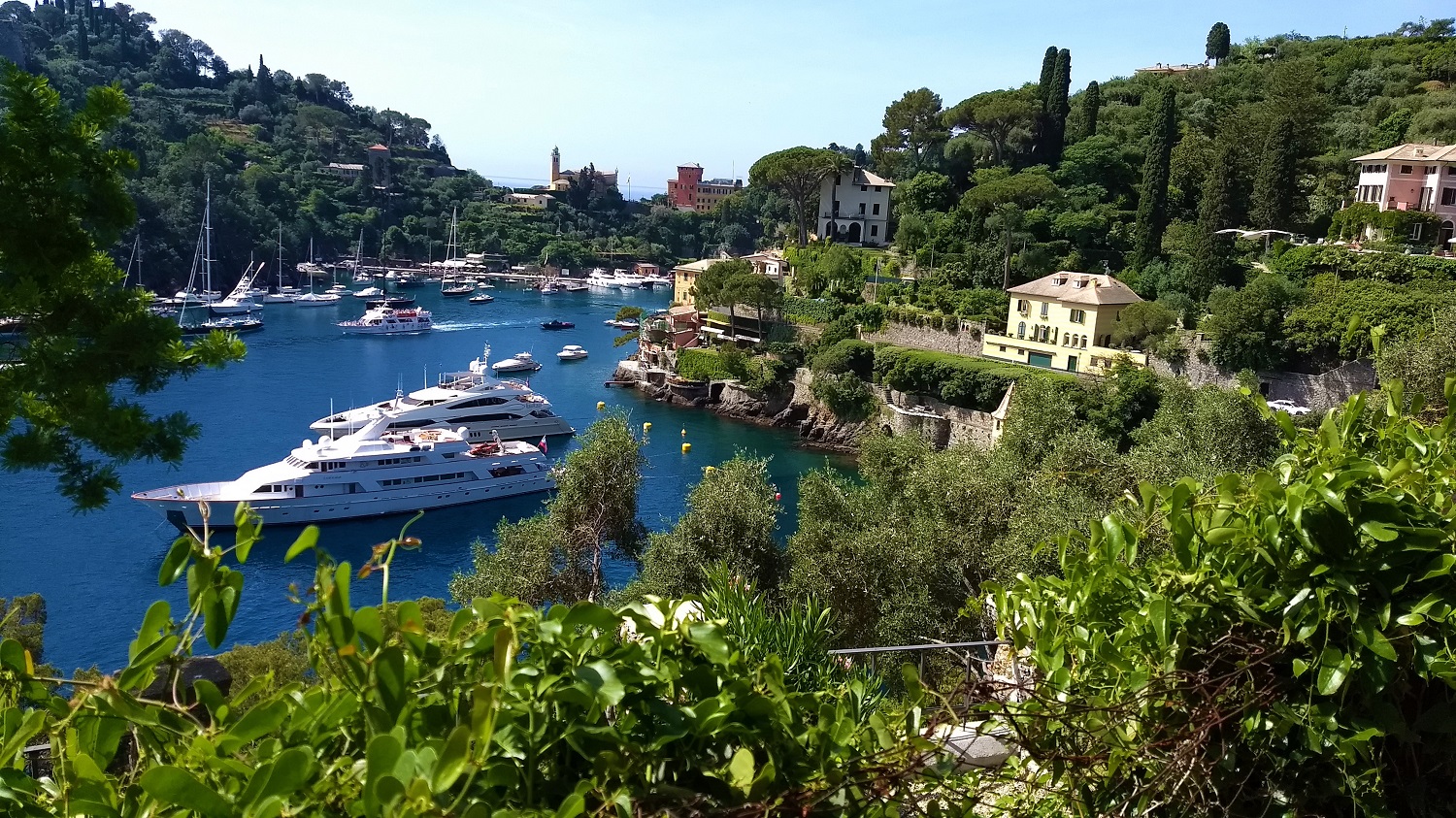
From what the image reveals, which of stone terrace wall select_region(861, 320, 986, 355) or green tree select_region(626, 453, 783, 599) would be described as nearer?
green tree select_region(626, 453, 783, 599)

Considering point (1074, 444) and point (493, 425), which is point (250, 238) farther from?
point (1074, 444)

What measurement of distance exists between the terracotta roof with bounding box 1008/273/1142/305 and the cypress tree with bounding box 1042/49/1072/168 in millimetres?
9273

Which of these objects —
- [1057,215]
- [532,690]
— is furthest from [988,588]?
[1057,215]

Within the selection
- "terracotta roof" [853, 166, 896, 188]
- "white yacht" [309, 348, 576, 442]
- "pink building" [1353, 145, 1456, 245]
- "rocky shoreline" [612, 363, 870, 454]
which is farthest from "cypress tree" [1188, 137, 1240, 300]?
"white yacht" [309, 348, 576, 442]

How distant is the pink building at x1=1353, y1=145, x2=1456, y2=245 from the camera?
20.3 meters

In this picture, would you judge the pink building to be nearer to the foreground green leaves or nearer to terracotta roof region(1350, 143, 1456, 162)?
terracotta roof region(1350, 143, 1456, 162)

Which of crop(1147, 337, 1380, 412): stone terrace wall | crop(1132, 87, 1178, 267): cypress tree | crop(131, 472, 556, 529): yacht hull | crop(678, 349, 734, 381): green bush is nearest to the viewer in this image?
crop(131, 472, 556, 529): yacht hull

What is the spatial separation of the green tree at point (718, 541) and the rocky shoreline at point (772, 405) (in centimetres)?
1164

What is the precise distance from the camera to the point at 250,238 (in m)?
43.6

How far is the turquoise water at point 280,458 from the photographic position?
40.1ft

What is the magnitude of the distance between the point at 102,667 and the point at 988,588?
11293 millimetres

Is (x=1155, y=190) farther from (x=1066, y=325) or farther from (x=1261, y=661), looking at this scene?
(x=1261, y=661)

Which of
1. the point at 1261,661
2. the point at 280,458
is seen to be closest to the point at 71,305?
the point at 1261,661

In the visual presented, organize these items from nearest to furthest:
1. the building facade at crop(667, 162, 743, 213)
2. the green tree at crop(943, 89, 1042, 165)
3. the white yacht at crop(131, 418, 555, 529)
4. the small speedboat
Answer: the white yacht at crop(131, 418, 555, 529)
the small speedboat
the green tree at crop(943, 89, 1042, 165)
the building facade at crop(667, 162, 743, 213)
